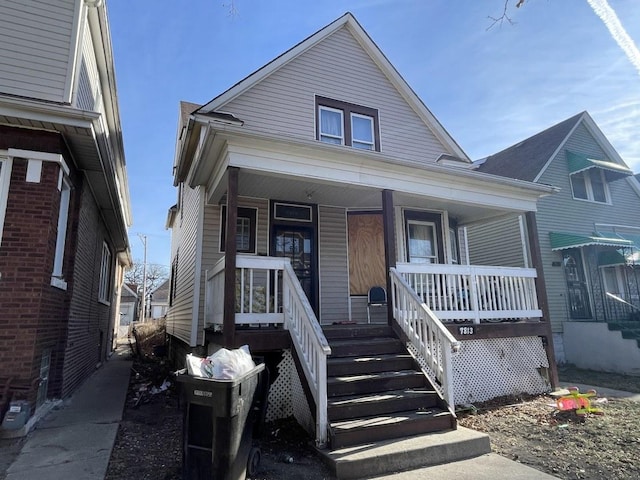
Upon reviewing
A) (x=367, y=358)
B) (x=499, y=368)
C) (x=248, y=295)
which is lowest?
(x=499, y=368)

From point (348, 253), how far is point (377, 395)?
4.19 metres

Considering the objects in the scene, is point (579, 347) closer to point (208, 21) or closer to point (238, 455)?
point (238, 455)

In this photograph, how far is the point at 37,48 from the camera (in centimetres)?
558

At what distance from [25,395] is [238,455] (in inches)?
121

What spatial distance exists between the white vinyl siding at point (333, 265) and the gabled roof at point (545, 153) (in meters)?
8.23

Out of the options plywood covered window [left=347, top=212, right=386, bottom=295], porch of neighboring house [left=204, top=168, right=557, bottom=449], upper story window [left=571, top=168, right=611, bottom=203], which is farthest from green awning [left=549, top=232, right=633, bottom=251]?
plywood covered window [left=347, top=212, right=386, bottom=295]

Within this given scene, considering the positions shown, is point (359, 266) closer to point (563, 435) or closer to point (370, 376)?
point (370, 376)

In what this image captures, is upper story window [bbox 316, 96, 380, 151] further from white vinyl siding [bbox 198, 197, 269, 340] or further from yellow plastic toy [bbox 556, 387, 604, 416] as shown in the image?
yellow plastic toy [bbox 556, 387, 604, 416]

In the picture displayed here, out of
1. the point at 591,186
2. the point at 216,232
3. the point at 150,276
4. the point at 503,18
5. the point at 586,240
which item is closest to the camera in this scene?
the point at 503,18

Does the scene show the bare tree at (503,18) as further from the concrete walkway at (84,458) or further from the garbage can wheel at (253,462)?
the garbage can wheel at (253,462)

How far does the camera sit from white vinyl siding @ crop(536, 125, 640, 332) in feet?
41.8

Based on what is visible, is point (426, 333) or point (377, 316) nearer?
point (426, 333)

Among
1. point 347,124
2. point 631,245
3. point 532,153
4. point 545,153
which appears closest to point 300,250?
point 347,124

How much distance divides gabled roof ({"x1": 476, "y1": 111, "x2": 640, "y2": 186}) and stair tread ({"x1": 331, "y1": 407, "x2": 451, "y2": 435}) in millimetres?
A: 10954
